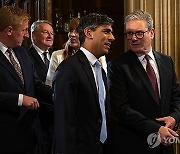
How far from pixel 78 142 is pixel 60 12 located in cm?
294

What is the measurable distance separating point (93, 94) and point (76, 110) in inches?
5.1

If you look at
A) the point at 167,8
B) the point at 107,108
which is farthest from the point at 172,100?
the point at 167,8

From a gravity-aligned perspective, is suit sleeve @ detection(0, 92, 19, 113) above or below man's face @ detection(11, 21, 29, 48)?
below

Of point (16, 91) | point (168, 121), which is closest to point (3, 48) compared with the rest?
point (16, 91)

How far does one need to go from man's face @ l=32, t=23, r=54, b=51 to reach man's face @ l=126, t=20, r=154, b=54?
46.4 inches

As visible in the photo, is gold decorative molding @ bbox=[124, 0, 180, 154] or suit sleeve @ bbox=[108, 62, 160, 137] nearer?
suit sleeve @ bbox=[108, 62, 160, 137]

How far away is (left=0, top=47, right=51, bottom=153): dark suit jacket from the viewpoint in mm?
2516

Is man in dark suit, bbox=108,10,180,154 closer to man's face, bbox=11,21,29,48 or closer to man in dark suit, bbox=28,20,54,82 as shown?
man's face, bbox=11,21,29,48

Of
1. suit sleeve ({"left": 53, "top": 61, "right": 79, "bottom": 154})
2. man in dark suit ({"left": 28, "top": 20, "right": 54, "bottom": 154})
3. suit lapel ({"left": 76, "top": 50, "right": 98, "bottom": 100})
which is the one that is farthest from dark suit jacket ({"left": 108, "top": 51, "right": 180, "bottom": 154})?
man in dark suit ({"left": 28, "top": 20, "right": 54, "bottom": 154})

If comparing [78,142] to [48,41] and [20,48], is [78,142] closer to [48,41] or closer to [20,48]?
[20,48]

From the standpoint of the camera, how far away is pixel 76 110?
7.36ft

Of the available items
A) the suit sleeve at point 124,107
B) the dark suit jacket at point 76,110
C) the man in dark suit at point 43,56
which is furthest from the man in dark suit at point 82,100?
the man in dark suit at point 43,56

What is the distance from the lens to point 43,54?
353 centimetres

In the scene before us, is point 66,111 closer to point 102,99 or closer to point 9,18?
point 102,99
